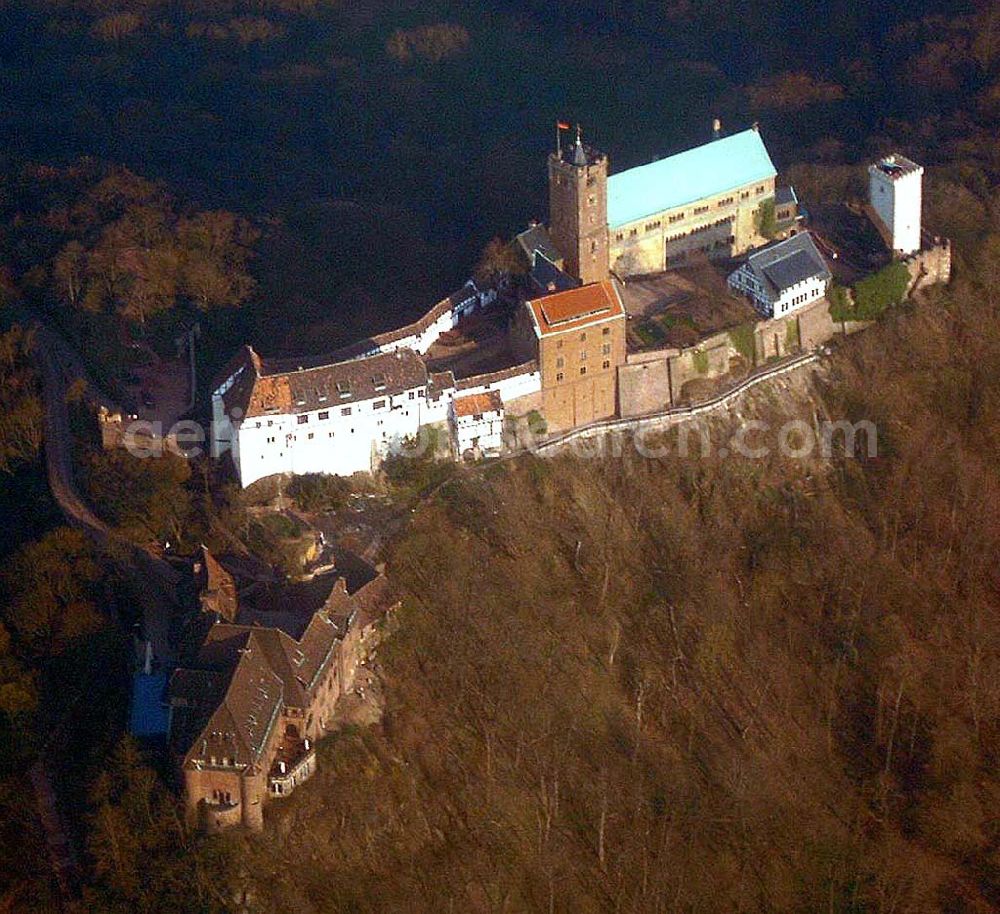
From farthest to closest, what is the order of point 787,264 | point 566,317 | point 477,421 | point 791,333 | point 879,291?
point 879,291
point 791,333
point 787,264
point 566,317
point 477,421

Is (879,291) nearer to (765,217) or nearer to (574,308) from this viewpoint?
(765,217)

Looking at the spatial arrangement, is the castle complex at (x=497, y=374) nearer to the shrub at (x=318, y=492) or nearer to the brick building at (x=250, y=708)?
→ the brick building at (x=250, y=708)

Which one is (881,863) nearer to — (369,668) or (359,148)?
(369,668)

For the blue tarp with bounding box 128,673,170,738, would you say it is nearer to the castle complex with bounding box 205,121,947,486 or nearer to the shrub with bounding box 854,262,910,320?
the castle complex with bounding box 205,121,947,486

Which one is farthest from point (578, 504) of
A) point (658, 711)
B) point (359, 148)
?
point (359, 148)

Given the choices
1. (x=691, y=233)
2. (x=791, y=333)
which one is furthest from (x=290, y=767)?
(x=691, y=233)

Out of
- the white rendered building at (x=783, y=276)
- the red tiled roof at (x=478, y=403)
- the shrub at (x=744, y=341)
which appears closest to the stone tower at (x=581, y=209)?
the shrub at (x=744, y=341)
